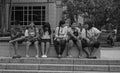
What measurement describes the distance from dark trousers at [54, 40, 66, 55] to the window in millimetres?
23619

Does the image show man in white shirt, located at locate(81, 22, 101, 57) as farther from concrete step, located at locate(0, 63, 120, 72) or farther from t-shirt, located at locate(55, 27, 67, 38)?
concrete step, located at locate(0, 63, 120, 72)

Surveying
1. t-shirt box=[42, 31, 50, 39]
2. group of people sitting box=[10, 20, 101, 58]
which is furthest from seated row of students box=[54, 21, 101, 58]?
t-shirt box=[42, 31, 50, 39]

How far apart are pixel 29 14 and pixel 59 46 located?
24492mm

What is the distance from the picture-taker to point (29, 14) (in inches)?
1366

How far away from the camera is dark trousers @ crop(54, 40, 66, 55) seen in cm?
1074

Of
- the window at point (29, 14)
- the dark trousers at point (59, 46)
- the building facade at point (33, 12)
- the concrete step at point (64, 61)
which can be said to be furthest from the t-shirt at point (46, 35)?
the window at point (29, 14)

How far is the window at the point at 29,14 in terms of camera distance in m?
34.4

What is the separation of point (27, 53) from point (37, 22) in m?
23.4

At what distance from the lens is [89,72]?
9.82 m

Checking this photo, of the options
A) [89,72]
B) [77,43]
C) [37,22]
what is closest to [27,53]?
[77,43]

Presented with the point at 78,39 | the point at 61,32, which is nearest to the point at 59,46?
the point at 61,32

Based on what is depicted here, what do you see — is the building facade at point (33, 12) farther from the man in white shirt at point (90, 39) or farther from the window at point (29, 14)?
the man in white shirt at point (90, 39)

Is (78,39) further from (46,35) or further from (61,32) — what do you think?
(46,35)

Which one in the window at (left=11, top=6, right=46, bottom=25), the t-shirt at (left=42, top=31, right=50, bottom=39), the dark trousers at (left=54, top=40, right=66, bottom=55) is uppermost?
the window at (left=11, top=6, right=46, bottom=25)
